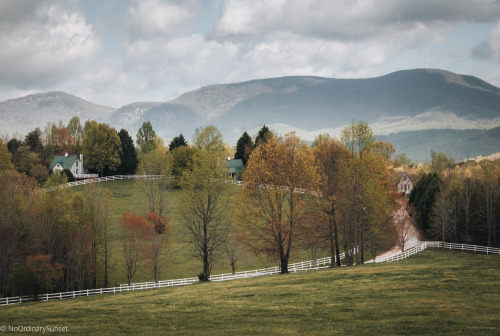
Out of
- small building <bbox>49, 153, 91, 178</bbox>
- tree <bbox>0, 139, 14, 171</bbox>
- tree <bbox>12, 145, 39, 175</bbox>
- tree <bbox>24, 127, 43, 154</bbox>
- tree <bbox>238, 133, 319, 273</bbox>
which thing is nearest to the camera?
tree <bbox>238, 133, 319, 273</bbox>

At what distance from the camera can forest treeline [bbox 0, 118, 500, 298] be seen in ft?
121

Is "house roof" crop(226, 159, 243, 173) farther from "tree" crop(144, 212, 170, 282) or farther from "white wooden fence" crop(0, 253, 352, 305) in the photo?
"white wooden fence" crop(0, 253, 352, 305)

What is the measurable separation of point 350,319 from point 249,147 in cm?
8362

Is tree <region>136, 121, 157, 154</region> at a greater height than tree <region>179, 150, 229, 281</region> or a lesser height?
greater

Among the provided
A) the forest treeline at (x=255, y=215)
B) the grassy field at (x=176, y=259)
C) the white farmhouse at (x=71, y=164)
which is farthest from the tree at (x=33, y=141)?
the grassy field at (x=176, y=259)

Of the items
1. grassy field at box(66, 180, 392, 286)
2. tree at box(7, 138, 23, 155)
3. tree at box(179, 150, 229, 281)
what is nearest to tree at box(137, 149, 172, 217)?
grassy field at box(66, 180, 392, 286)

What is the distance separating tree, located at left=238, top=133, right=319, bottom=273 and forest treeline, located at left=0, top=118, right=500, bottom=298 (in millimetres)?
86

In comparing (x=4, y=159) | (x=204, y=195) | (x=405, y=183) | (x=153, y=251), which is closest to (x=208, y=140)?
(x=4, y=159)

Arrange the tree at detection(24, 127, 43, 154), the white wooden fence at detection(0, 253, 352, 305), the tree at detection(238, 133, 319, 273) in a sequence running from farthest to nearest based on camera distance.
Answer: the tree at detection(24, 127, 43, 154) → the white wooden fence at detection(0, 253, 352, 305) → the tree at detection(238, 133, 319, 273)

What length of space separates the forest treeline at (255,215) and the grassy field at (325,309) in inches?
371

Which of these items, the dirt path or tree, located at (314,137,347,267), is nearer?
tree, located at (314,137,347,267)

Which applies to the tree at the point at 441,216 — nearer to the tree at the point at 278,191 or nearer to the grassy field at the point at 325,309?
the tree at the point at 278,191

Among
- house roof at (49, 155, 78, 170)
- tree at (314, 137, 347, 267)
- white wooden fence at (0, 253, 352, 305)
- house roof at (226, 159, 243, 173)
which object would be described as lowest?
white wooden fence at (0, 253, 352, 305)

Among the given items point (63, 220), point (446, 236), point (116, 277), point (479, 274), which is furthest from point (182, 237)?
point (479, 274)
